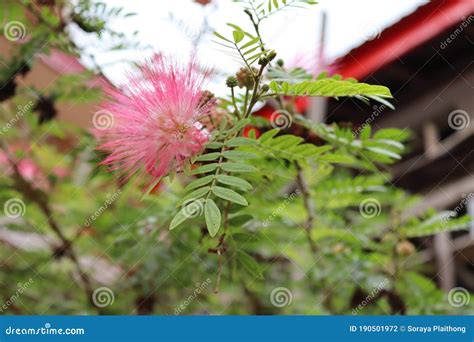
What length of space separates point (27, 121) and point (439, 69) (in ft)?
5.39

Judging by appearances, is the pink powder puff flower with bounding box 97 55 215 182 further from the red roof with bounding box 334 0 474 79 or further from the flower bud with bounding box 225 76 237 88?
the red roof with bounding box 334 0 474 79

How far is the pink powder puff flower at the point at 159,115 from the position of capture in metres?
0.92

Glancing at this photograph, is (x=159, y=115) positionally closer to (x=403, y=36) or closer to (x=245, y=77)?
(x=245, y=77)

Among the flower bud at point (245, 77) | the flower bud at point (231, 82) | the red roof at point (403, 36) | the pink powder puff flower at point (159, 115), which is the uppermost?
the red roof at point (403, 36)

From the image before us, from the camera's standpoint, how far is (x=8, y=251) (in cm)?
208

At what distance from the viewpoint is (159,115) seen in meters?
0.94

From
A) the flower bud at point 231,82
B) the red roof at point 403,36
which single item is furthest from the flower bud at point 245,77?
the red roof at point 403,36

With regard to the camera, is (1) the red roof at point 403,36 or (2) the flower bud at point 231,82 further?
(1) the red roof at point 403,36

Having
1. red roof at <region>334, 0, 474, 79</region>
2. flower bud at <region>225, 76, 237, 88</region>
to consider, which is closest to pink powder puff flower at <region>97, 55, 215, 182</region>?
flower bud at <region>225, 76, 237, 88</region>

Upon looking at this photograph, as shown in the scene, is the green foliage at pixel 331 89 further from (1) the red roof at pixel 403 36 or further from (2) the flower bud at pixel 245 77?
(1) the red roof at pixel 403 36

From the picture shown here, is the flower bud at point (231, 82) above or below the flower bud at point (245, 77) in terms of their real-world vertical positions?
below

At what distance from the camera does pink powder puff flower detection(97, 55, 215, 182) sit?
917 millimetres

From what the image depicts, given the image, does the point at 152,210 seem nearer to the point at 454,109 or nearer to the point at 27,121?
the point at 27,121

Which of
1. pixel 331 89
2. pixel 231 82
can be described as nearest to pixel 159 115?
pixel 231 82
